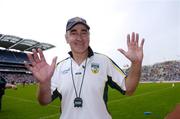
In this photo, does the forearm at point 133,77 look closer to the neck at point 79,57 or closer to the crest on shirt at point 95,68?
→ the crest on shirt at point 95,68

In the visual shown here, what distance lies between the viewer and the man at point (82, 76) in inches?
137

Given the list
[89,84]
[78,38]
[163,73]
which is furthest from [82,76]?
[163,73]

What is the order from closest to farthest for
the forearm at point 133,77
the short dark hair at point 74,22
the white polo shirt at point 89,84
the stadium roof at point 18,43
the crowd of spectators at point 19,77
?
the white polo shirt at point 89,84, the forearm at point 133,77, the short dark hair at point 74,22, the stadium roof at point 18,43, the crowd of spectators at point 19,77

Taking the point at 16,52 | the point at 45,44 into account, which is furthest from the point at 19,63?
the point at 45,44

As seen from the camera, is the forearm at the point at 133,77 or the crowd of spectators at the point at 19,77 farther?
the crowd of spectators at the point at 19,77

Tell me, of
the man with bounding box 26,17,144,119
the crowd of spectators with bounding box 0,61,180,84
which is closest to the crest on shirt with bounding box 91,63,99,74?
the man with bounding box 26,17,144,119

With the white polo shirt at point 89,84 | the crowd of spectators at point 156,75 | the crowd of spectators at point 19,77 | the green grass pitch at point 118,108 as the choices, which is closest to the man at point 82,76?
the white polo shirt at point 89,84

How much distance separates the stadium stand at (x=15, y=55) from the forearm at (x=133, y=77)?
70189 millimetres

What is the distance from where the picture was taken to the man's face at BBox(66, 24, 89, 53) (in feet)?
12.1

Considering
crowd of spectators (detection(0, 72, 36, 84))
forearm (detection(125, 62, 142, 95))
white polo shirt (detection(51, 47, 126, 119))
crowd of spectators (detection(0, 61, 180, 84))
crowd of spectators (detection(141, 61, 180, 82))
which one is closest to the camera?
white polo shirt (detection(51, 47, 126, 119))

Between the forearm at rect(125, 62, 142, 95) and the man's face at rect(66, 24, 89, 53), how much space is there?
25.4 inches

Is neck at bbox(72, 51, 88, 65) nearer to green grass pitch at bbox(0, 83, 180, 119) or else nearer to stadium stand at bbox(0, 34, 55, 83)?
green grass pitch at bbox(0, 83, 180, 119)

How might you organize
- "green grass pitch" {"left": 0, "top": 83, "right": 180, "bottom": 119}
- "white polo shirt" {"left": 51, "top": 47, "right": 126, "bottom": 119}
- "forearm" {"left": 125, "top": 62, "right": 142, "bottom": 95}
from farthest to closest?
"green grass pitch" {"left": 0, "top": 83, "right": 180, "bottom": 119}, "forearm" {"left": 125, "top": 62, "right": 142, "bottom": 95}, "white polo shirt" {"left": 51, "top": 47, "right": 126, "bottom": 119}

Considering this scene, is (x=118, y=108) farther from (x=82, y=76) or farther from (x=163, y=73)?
(x=163, y=73)
